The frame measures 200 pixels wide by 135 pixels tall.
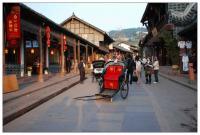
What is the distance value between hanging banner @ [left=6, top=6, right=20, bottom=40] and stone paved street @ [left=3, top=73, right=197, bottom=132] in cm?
568

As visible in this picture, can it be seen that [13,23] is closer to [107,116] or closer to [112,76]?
[112,76]

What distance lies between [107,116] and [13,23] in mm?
9716

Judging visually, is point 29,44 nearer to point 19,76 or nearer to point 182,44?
point 19,76

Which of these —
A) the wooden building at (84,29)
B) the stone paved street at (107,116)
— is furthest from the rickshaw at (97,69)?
the wooden building at (84,29)

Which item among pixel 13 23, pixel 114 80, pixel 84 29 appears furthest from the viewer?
pixel 84 29

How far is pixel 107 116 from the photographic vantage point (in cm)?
967

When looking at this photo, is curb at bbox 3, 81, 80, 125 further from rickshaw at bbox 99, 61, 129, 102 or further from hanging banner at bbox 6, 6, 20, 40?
hanging banner at bbox 6, 6, 20, 40

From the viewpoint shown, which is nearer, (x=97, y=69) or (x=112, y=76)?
(x=112, y=76)

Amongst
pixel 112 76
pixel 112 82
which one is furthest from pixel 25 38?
pixel 112 82

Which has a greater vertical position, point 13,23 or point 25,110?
point 13,23

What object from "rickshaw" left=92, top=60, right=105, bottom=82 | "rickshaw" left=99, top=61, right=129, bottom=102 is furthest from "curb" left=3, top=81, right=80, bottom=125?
"rickshaw" left=92, top=60, right=105, bottom=82

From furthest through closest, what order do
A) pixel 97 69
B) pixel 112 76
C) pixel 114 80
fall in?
pixel 97 69 < pixel 112 76 < pixel 114 80

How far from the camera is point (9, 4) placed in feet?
55.4

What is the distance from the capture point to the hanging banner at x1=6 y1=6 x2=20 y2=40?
17.2m
